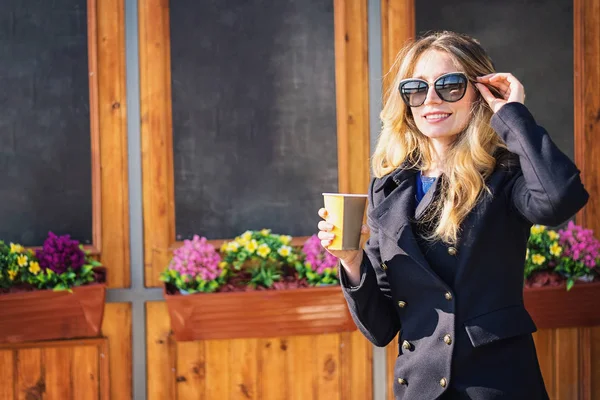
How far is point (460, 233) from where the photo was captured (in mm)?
1763

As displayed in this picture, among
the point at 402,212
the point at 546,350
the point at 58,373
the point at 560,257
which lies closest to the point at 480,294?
the point at 402,212

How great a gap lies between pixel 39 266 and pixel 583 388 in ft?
8.61

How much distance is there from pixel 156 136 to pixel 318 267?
952mm

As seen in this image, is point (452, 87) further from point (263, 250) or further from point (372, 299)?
point (263, 250)

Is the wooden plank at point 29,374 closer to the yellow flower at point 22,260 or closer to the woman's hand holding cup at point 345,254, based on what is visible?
the yellow flower at point 22,260

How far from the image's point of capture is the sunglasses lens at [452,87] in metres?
1.81

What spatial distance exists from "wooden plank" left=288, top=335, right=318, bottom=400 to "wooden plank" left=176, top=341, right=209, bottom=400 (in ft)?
1.30

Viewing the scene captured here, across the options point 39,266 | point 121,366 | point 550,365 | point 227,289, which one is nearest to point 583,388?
point 550,365

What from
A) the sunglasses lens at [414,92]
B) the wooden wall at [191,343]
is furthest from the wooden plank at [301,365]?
the sunglasses lens at [414,92]

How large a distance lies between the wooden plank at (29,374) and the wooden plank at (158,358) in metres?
0.48

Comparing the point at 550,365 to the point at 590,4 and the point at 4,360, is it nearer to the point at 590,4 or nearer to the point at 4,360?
the point at 590,4

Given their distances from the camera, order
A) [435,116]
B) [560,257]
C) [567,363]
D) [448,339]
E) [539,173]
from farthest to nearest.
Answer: [567,363], [560,257], [435,116], [448,339], [539,173]

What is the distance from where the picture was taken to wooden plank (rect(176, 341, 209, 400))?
3539mm

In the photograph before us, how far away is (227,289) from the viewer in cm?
340
